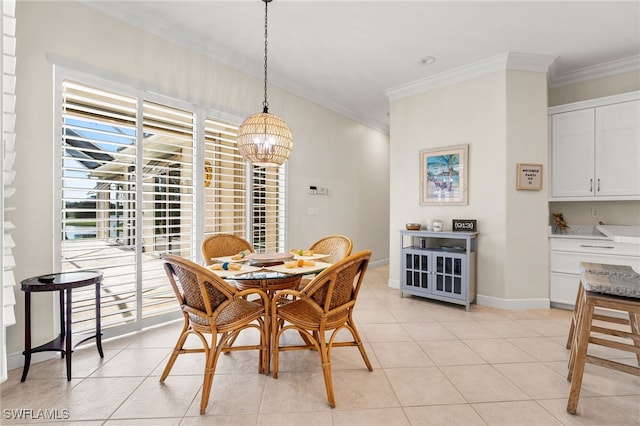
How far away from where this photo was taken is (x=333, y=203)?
5.27 metres

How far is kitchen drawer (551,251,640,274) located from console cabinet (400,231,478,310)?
910mm

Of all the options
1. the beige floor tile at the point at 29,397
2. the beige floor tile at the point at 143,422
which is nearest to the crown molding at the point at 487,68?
the beige floor tile at the point at 143,422

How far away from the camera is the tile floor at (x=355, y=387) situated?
1.80m

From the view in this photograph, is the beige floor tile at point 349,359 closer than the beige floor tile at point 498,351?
Yes

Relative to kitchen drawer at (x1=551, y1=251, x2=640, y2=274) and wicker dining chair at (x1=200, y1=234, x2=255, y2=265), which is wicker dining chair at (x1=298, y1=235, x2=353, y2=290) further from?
kitchen drawer at (x1=551, y1=251, x2=640, y2=274)

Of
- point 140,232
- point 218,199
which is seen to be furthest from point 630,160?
point 140,232

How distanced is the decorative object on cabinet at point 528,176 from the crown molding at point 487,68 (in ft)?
3.78

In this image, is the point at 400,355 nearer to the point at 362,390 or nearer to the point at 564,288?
the point at 362,390

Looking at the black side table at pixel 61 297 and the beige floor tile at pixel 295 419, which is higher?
the black side table at pixel 61 297

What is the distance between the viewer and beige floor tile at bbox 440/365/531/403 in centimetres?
198

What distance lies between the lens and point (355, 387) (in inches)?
82.1

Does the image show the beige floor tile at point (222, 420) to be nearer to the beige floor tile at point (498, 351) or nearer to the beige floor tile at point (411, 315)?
the beige floor tile at point (498, 351)

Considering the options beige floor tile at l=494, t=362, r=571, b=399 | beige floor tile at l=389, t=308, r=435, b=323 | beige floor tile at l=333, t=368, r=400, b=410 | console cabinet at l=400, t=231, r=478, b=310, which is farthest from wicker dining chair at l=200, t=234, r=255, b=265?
beige floor tile at l=494, t=362, r=571, b=399

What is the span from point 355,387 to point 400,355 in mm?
619
